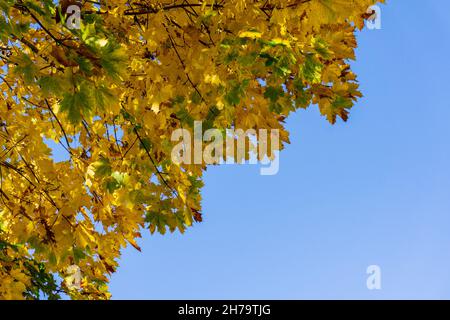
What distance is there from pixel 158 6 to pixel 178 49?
1.21ft

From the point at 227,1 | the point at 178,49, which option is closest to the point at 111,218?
the point at 178,49

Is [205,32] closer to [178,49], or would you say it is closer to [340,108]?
[178,49]

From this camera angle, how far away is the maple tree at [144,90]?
137 inches

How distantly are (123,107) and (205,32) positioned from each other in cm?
117

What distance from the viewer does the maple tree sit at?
3488 mm

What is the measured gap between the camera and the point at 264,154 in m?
4.61

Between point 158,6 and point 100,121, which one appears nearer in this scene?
point 158,6

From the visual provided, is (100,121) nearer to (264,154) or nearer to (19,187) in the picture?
(19,187)

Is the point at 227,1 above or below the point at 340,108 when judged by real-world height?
above

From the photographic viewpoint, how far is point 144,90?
17.2 feet
